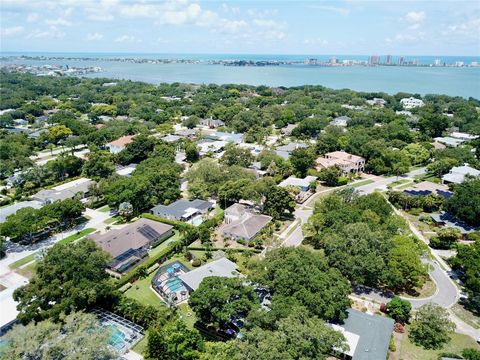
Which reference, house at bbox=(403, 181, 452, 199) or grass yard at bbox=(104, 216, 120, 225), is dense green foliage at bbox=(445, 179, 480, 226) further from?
grass yard at bbox=(104, 216, 120, 225)

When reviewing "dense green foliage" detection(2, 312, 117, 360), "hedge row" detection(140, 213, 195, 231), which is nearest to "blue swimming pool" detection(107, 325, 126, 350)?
"dense green foliage" detection(2, 312, 117, 360)

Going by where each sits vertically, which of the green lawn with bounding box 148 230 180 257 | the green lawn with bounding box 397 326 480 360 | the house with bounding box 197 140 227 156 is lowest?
the green lawn with bounding box 148 230 180 257

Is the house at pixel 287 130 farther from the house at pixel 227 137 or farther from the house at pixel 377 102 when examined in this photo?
the house at pixel 377 102

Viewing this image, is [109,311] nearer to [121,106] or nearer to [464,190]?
[464,190]

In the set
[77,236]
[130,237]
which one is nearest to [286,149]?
[130,237]

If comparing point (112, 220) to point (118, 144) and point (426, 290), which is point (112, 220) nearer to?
point (118, 144)

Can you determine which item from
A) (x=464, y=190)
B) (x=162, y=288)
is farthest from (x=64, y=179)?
(x=464, y=190)
